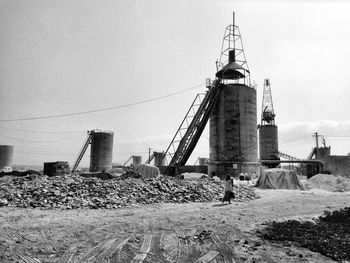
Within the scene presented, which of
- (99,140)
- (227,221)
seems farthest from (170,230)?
(99,140)

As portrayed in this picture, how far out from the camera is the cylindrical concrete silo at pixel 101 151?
4775 centimetres

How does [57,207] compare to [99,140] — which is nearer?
[57,207]

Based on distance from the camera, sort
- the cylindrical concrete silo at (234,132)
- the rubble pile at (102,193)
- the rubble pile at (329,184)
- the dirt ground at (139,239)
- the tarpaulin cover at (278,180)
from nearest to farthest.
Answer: the dirt ground at (139,239), the rubble pile at (102,193), the tarpaulin cover at (278,180), the rubble pile at (329,184), the cylindrical concrete silo at (234,132)

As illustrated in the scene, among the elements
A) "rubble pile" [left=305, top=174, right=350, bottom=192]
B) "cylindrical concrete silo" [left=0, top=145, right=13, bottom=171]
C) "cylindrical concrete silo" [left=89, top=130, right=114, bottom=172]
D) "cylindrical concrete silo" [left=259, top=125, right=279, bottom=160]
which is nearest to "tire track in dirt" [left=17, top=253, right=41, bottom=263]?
"rubble pile" [left=305, top=174, right=350, bottom=192]

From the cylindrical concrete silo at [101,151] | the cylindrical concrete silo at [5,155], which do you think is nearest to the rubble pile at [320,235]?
the cylindrical concrete silo at [101,151]

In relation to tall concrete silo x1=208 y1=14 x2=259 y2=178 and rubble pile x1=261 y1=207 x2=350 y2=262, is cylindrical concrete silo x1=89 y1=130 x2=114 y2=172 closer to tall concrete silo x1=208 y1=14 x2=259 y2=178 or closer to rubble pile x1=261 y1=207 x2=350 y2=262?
tall concrete silo x1=208 y1=14 x2=259 y2=178

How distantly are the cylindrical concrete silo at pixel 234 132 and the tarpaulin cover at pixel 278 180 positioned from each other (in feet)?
12.1

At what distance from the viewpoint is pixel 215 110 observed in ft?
103

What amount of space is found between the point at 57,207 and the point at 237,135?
20.7m

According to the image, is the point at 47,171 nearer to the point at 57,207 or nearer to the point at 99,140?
the point at 57,207

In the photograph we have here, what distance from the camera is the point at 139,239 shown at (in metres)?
7.61

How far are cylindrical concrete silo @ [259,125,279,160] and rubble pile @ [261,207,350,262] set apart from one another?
4750 cm

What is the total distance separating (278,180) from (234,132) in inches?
271

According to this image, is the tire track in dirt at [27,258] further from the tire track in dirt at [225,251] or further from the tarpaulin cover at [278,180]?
the tarpaulin cover at [278,180]
